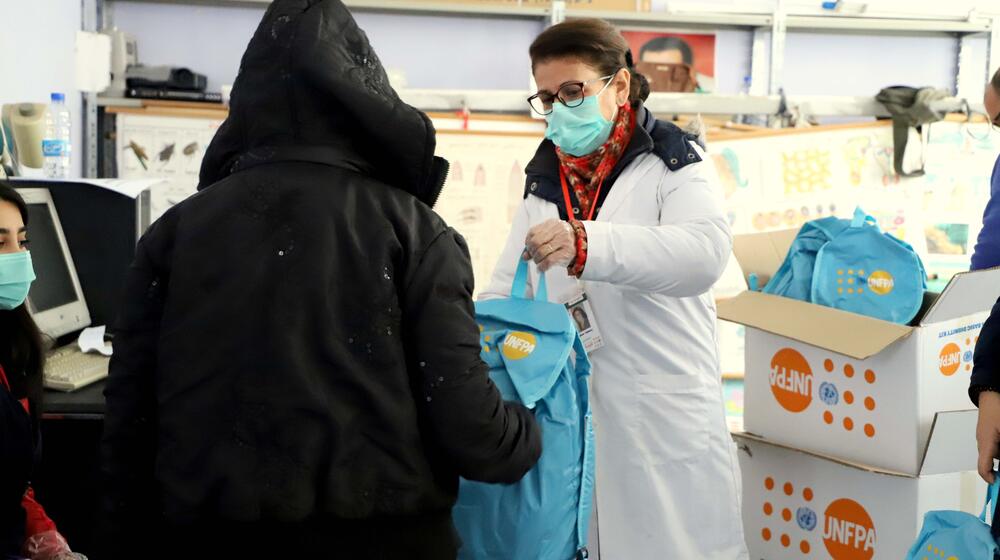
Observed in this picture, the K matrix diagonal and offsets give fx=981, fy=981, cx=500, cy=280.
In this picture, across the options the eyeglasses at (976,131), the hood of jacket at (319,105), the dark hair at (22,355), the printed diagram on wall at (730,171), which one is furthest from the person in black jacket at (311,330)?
the eyeglasses at (976,131)

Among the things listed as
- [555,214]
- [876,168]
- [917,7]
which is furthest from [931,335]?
[917,7]

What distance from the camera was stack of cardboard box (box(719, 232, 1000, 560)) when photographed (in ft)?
7.15

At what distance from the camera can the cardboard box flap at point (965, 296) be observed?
6.78ft

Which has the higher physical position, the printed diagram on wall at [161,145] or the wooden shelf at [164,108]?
the wooden shelf at [164,108]

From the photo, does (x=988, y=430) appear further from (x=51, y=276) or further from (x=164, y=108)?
(x=164, y=108)

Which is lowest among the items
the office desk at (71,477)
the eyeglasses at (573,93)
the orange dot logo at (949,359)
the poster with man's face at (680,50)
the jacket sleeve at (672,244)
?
the office desk at (71,477)

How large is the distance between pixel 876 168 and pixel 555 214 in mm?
2805

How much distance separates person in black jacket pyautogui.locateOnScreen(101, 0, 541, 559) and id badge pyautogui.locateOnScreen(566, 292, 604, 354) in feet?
2.23

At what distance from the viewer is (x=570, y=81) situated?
1.92m

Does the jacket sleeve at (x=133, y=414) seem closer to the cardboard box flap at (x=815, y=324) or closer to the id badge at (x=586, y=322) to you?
the id badge at (x=586, y=322)

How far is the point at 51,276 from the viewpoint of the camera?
95.2 inches

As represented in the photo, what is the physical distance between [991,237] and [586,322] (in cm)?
127

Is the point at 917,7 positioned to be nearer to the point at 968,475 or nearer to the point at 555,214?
the point at 968,475

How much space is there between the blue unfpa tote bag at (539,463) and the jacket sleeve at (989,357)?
61cm
